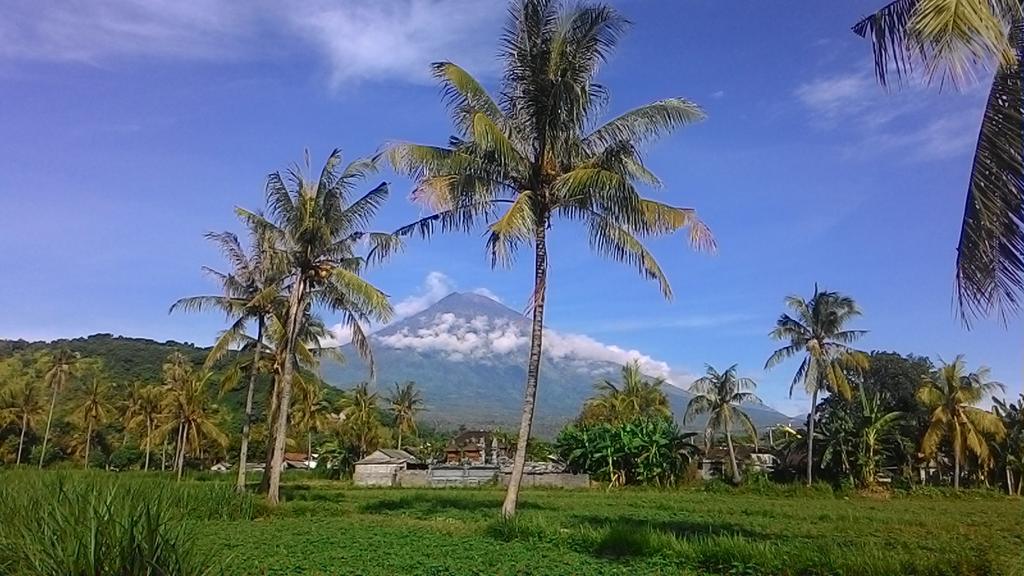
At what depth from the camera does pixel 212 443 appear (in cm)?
5866

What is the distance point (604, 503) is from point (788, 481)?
18338 millimetres

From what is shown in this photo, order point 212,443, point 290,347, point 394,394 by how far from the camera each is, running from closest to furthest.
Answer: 1. point 290,347
2. point 212,443
3. point 394,394

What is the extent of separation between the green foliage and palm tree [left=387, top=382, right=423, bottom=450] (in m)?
27.7

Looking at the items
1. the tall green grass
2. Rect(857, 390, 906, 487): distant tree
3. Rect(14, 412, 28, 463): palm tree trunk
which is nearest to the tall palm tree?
the tall green grass

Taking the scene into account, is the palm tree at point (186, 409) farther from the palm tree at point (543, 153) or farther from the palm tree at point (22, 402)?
the palm tree at point (543, 153)

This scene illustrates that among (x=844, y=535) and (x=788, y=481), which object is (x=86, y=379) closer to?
(x=788, y=481)

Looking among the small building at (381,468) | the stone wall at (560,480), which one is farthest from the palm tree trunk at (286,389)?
the small building at (381,468)

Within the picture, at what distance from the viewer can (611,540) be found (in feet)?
41.2

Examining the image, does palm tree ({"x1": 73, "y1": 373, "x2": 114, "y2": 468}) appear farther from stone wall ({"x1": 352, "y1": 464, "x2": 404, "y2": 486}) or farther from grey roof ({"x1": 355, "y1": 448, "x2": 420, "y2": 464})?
stone wall ({"x1": 352, "y1": 464, "x2": 404, "y2": 486})

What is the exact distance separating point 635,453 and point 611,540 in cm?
2837

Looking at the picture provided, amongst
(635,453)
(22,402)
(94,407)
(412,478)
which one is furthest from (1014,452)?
(22,402)

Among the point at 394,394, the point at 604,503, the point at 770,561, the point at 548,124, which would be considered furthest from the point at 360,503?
the point at 394,394

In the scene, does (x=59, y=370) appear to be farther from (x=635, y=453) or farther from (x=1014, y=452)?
(x=1014, y=452)

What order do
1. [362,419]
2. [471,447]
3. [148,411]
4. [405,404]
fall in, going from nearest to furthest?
1. [148,411]
2. [362,419]
3. [405,404]
4. [471,447]
